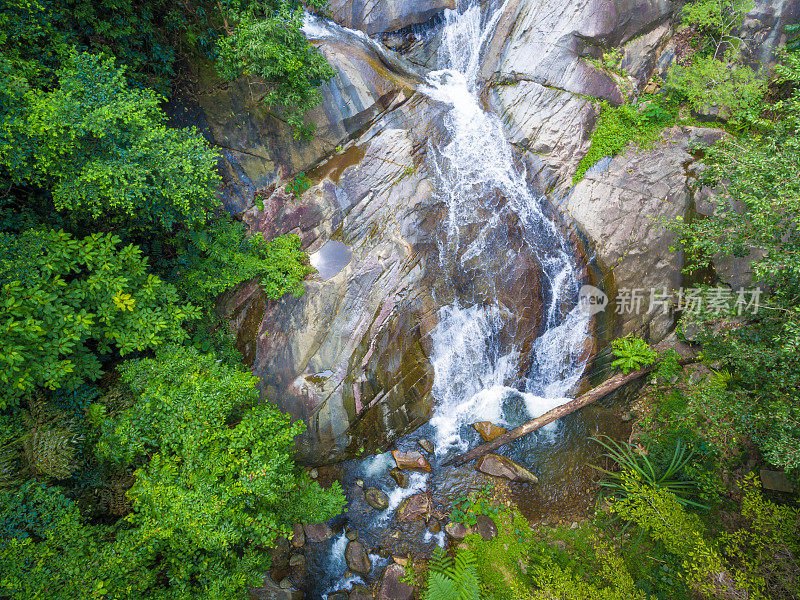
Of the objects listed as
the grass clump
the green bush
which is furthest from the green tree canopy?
the grass clump

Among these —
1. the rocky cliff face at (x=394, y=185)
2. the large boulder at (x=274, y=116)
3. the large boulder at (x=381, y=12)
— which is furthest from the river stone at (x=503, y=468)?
the large boulder at (x=381, y=12)

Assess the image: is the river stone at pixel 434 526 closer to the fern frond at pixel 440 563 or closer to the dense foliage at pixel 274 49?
the fern frond at pixel 440 563

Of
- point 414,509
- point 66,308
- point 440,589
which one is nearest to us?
point 66,308

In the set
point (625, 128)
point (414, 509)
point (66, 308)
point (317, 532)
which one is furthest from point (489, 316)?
point (66, 308)

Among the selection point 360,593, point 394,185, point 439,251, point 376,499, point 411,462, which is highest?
point 394,185

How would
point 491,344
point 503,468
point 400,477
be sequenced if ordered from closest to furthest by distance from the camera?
1. point 503,468
2. point 400,477
3. point 491,344

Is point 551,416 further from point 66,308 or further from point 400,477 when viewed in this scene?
point 66,308

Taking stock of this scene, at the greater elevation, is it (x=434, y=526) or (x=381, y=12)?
(x=381, y=12)

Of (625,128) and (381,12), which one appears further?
(381,12)
